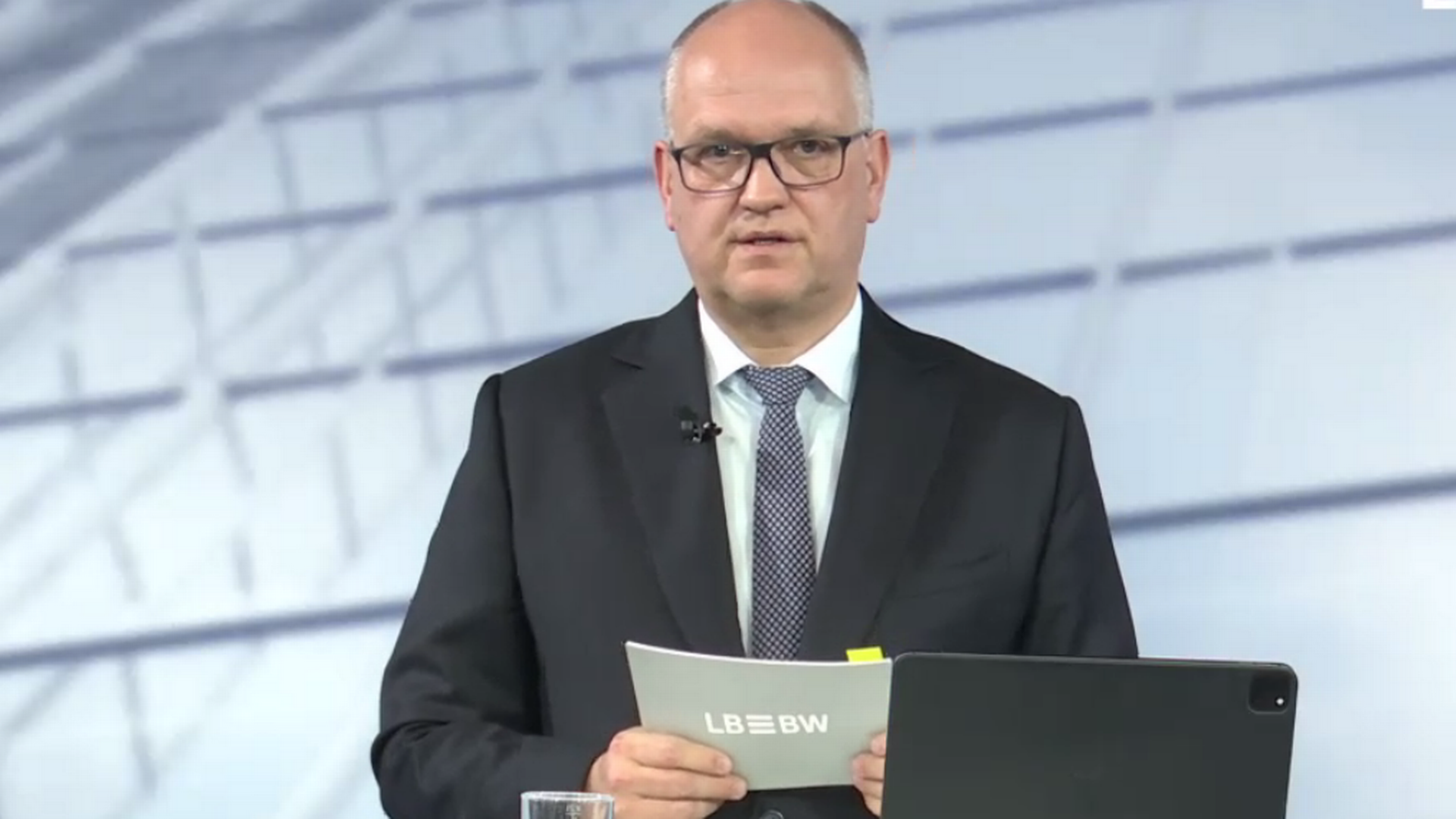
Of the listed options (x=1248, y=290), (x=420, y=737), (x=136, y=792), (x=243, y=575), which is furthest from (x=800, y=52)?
(x=136, y=792)

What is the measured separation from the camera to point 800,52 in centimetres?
246

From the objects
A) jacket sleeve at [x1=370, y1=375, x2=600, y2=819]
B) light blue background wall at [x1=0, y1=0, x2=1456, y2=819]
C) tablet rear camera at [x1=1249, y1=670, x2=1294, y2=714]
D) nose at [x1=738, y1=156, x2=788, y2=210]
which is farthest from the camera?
light blue background wall at [x1=0, y1=0, x2=1456, y2=819]

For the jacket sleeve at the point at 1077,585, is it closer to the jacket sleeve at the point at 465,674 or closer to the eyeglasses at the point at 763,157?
the eyeglasses at the point at 763,157

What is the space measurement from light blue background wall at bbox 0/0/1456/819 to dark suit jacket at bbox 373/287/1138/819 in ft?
2.76

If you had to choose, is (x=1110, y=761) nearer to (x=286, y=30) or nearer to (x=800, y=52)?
(x=800, y=52)

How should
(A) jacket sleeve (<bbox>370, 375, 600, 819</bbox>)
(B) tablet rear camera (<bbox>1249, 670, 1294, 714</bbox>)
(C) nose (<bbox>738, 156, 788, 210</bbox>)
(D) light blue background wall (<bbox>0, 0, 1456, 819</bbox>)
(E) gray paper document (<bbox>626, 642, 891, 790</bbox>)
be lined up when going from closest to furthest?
(B) tablet rear camera (<bbox>1249, 670, 1294, 714</bbox>) < (E) gray paper document (<bbox>626, 642, 891, 790</bbox>) < (A) jacket sleeve (<bbox>370, 375, 600, 819</bbox>) < (C) nose (<bbox>738, 156, 788, 210</bbox>) < (D) light blue background wall (<bbox>0, 0, 1456, 819</bbox>)

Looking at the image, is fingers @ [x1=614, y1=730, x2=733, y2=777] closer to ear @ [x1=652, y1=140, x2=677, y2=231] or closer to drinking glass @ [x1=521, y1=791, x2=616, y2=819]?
drinking glass @ [x1=521, y1=791, x2=616, y2=819]

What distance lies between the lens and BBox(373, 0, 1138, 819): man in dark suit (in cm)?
233

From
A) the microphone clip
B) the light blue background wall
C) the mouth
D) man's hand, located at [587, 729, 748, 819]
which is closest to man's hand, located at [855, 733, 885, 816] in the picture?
man's hand, located at [587, 729, 748, 819]

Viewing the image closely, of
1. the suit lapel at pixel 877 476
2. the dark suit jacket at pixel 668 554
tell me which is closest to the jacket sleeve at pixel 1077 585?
the dark suit jacket at pixel 668 554

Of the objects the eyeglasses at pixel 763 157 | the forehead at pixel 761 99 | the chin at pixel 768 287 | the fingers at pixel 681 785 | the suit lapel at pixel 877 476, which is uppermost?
the forehead at pixel 761 99

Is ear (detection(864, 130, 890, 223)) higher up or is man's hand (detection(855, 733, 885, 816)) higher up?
ear (detection(864, 130, 890, 223))

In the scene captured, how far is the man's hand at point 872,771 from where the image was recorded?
1.98m

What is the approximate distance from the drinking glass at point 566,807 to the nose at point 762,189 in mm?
929
